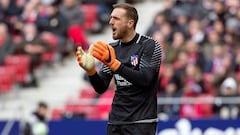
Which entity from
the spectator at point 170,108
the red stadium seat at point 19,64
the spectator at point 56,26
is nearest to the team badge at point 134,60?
the spectator at point 170,108

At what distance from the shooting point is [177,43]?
54.6 feet

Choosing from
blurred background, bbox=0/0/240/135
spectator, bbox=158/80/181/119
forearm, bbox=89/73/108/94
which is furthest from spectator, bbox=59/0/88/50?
forearm, bbox=89/73/108/94

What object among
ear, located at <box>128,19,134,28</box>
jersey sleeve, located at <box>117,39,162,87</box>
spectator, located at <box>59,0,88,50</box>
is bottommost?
jersey sleeve, located at <box>117,39,162,87</box>

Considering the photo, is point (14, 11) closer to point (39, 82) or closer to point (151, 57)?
point (39, 82)

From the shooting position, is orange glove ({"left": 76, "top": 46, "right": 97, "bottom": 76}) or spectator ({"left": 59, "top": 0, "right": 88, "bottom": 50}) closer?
orange glove ({"left": 76, "top": 46, "right": 97, "bottom": 76})

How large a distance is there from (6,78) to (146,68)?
10070mm

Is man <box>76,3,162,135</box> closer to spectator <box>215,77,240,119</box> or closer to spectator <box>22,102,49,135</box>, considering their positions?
spectator <box>22,102,49,135</box>

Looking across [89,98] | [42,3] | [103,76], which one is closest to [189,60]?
[89,98]

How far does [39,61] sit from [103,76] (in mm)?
10089

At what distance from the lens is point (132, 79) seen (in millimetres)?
7676

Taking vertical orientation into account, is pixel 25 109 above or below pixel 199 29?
below

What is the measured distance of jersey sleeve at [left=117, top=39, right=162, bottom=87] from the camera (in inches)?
301

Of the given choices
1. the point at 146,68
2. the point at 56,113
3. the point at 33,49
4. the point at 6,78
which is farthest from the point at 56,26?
the point at 146,68

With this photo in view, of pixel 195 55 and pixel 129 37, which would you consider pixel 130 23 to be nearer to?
pixel 129 37
